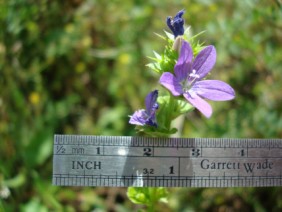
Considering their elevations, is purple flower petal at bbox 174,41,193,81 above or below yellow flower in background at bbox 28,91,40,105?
above

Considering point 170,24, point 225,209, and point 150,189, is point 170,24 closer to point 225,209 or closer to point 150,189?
point 150,189

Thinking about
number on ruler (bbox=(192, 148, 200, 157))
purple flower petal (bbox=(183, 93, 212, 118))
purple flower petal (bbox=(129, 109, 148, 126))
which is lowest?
number on ruler (bbox=(192, 148, 200, 157))

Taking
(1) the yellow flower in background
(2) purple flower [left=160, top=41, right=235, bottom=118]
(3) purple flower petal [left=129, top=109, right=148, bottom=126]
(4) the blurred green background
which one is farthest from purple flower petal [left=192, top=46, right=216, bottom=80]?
(1) the yellow flower in background

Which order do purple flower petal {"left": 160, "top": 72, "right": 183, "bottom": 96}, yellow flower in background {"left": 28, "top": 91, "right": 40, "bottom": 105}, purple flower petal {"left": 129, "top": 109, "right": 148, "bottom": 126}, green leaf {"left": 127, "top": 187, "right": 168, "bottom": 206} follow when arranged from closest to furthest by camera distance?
1. purple flower petal {"left": 160, "top": 72, "right": 183, "bottom": 96}
2. purple flower petal {"left": 129, "top": 109, "right": 148, "bottom": 126}
3. green leaf {"left": 127, "top": 187, "right": 168, "bottom": 206}
4. yellow flower in background {"left": 28, "top": 91, "right": 40, "bottom": 105}

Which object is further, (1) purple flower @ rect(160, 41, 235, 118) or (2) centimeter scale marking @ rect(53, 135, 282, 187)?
(2) centimeter scale marking @ rect(53, 135, 282, 187)

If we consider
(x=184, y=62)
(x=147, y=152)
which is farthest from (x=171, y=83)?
(x=147, y=152)

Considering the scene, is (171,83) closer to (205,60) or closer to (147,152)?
(205,60)

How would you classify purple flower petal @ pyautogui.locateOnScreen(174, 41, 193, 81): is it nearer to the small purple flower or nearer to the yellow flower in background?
the small purple flower
